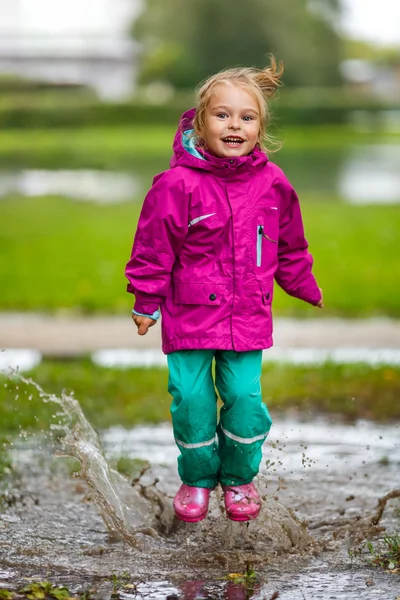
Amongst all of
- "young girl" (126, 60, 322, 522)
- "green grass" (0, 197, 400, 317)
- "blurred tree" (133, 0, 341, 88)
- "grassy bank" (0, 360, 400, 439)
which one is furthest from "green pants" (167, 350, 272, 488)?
"blurred tree" (133, 0, 341, 88)

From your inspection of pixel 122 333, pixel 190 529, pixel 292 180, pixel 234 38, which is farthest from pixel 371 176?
pixel 190 529

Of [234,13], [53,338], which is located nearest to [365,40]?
[234,13]

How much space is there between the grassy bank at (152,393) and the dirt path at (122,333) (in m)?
0.75

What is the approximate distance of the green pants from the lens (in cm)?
398

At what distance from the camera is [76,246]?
1456 cm

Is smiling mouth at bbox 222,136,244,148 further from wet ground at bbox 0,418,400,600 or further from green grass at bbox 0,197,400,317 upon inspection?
green grass at bbox 0,197,400,317

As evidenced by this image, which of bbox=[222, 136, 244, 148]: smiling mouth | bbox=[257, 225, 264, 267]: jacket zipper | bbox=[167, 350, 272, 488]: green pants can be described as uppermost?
bbox=[222, 136, 244, 148]: smiling mouth

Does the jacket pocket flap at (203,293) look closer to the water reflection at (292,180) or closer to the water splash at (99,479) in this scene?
the water splash at (99,479)

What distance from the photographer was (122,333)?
8.97m

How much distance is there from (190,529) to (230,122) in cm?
166

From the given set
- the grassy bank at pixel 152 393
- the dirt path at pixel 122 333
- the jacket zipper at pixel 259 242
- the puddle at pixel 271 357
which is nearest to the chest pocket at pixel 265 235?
the jacket zipper at pixel 259 242

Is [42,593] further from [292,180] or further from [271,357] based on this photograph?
[292,180]

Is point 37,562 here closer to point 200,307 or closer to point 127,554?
point 127,554

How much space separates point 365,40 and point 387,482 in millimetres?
43191
